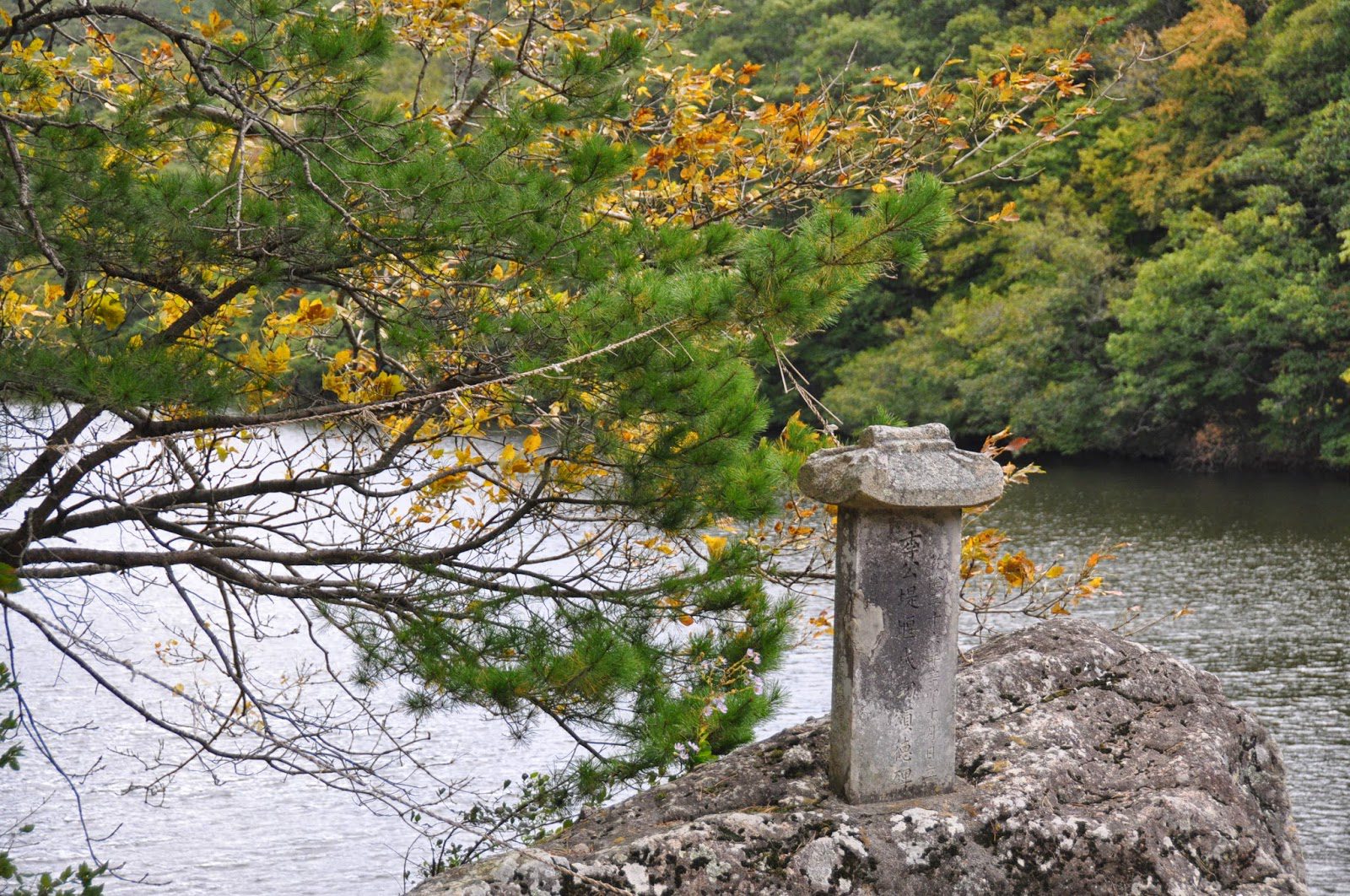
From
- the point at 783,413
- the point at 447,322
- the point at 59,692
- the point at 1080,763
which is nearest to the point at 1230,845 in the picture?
the point at 1080,763

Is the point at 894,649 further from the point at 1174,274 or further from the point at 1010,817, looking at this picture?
the point at 1174,274

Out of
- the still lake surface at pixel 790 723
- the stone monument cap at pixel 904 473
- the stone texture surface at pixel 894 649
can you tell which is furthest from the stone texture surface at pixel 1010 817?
the still lake surface at pixel 790 723

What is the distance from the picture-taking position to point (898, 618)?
3.92 m

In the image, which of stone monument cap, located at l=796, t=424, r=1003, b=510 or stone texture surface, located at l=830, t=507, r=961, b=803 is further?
stone texture surface, located at l=830, t=507, r=961, b=803

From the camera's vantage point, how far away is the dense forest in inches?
881

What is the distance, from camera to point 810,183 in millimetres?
5871

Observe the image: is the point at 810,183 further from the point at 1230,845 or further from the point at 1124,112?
the point at 1124,112

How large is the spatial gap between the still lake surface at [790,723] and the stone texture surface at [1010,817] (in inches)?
66.9

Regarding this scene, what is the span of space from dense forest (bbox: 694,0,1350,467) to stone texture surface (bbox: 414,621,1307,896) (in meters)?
16.0

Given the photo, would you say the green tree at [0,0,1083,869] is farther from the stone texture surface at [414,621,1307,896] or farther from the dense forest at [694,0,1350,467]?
the dense forest at [694,0,1350,467]

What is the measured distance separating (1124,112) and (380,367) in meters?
25.8

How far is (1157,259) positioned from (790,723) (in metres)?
18.7

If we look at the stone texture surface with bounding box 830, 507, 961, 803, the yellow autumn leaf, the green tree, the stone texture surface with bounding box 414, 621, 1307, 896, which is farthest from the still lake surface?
the stone texture surface with bounding box 830, 507, 961, 803

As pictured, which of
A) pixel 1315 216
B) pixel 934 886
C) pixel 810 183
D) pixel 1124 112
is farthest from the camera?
pixel 1124 112
